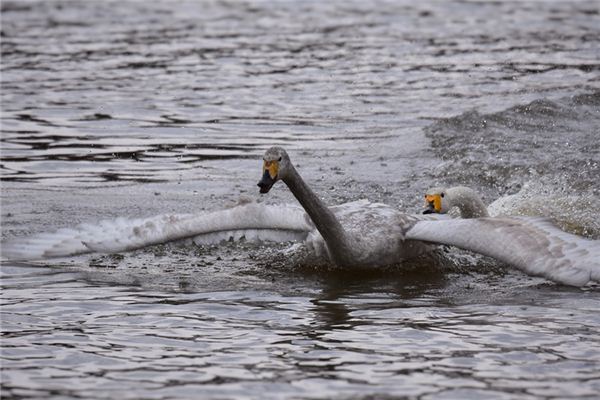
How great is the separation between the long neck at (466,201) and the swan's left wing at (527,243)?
0.71 metres

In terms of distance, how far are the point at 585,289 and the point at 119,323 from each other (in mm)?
3834

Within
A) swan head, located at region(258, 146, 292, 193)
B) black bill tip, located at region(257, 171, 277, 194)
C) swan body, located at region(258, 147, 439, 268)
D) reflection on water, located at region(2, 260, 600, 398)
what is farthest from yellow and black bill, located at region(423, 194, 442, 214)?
black bill tip, located at region(257, 171, 277, 194)

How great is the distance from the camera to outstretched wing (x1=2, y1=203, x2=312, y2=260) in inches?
458

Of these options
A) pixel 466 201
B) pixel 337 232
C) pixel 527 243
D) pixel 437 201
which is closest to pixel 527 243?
pixel 527 243

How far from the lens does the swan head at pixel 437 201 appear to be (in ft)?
38.4

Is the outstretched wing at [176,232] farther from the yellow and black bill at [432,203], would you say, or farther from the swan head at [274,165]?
the swan head at [274,165]

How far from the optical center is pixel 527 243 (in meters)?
10.4

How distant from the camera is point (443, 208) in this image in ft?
38.7

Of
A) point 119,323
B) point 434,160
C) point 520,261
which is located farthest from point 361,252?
point 434,160

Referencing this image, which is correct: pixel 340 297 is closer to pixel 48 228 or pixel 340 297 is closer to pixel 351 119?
pixel 48 228

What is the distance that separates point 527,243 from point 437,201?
147cm

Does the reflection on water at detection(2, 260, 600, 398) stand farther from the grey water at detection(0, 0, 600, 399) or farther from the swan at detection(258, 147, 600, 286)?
the swan at detection(258, 147, 600, 286)

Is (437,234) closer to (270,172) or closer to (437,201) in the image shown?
(437,201)

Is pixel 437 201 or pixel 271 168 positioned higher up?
pixel 271 168
